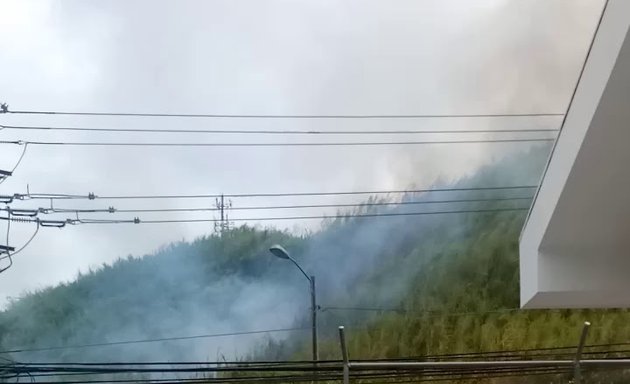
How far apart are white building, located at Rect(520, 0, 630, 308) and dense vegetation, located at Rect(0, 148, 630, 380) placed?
4.24 meters

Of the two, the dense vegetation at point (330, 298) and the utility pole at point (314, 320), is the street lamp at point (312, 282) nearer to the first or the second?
the utility pole at point (314, 320)

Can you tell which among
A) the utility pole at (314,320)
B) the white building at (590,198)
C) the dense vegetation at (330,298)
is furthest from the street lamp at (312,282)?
the white building at (590,198)

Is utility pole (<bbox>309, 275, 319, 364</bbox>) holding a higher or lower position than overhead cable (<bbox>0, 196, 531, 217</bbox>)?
lower

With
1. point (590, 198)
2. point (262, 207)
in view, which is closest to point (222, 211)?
point (262, 207)

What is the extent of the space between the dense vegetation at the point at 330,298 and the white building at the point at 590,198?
4.24 metres

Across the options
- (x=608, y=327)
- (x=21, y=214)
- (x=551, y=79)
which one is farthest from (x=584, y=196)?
(x=551, y=79)

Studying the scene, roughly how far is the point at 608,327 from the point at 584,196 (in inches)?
224

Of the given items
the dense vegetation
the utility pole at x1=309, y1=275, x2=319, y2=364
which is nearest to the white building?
the utility pole at x1=309, y1=275, x2=319, y2=364

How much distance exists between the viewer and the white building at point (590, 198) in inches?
105

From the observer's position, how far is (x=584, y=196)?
10.2 feet

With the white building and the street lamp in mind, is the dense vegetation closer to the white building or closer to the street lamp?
the street lamp

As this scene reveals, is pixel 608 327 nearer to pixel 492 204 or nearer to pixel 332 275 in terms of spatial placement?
pixel 492 204

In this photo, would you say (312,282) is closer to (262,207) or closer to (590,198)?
(262,207)

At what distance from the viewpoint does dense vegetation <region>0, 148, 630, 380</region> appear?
821 cm
